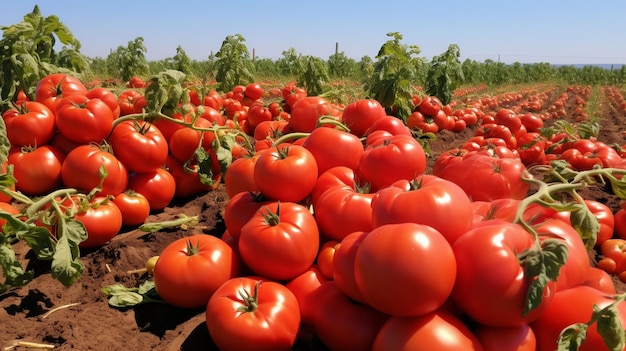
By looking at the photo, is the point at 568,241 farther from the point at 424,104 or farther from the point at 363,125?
the point at 424,104

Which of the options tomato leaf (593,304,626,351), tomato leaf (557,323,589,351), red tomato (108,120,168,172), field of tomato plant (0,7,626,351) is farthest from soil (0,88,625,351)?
tomato leaf (593,304,626,351)

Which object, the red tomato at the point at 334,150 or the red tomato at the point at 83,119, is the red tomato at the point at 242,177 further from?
the red tomato at the point at 83,119

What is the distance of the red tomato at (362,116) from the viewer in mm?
3502

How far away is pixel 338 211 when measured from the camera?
2176 millimetres

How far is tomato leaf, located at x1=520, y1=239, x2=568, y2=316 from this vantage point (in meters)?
1.38

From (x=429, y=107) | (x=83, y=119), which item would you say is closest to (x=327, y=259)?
(x=83, y=119)

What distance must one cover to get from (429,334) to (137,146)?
2758mm

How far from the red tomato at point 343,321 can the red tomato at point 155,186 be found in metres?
2.18

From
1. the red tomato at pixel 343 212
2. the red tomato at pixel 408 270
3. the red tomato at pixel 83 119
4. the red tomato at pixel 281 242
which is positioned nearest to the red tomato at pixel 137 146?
the red tomato at pixel 83 119

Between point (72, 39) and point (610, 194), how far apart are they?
221 inches

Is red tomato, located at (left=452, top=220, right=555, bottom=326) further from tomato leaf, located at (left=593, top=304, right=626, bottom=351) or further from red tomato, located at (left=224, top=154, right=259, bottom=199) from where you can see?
red tomato, located at (left=224, top=154, right=259, bottom=199)

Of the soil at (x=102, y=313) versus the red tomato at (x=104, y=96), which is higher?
the red tomato at (x=104, y=96)

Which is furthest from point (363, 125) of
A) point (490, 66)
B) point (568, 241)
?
point (490, 66)

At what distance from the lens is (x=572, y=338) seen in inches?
55.2
